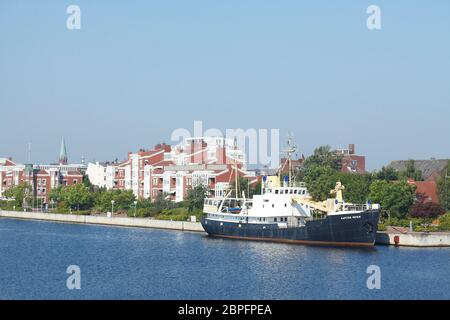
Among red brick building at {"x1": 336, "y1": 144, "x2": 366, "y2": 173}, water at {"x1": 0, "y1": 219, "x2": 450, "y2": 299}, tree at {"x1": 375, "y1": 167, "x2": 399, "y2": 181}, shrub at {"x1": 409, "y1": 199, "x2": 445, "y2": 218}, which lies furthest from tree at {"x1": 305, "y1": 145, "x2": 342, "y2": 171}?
water at {"x1": 0, "y1": 219, "x2": 450, "y2": 299}

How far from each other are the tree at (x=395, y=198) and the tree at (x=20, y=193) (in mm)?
68338

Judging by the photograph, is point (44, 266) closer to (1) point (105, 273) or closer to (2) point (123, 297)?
(1) point (105, 273)

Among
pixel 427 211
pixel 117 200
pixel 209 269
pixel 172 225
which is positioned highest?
pixel 117 200

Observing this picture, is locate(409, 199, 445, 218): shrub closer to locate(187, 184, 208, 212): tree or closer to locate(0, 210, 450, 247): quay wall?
locate(0, 210, 450, 247): quay wall

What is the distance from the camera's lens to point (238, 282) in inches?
1813

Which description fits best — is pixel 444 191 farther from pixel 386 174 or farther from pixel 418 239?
pixel 418 239

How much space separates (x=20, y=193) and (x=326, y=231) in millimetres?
75809

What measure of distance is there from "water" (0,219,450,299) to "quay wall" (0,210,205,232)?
12.3 m

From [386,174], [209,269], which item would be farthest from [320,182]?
[209,269]

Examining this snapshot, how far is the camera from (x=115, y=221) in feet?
314

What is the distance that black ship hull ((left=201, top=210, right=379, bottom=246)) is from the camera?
213 feet

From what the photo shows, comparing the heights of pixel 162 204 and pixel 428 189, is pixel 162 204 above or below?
below

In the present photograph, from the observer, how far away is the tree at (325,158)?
377 ft

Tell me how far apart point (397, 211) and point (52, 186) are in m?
74.9
